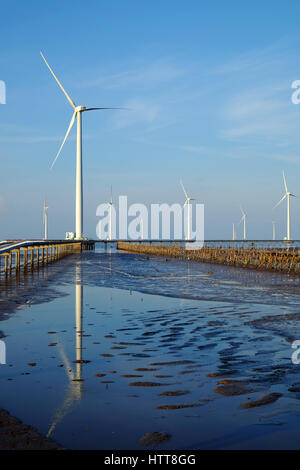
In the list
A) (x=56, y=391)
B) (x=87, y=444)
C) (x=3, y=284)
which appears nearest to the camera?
(x=87, y=444)

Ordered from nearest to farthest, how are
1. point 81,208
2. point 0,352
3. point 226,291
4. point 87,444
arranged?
point 87,444 < point 0,352 < point 226,291 < point 81,208

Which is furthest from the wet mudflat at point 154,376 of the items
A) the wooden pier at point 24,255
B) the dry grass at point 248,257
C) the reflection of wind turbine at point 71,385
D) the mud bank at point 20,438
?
the dry grass at point 248,257

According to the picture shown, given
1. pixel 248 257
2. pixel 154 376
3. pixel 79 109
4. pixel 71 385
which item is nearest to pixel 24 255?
pixel 248 257

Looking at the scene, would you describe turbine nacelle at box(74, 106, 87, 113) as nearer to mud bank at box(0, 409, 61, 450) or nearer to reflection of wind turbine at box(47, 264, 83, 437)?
reflection of wind turbine at box(47, 264, 83, 437)

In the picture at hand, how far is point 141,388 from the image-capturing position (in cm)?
684

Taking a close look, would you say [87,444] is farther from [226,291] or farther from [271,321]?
[226,291]

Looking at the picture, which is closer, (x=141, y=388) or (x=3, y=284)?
(x=141, y=388)

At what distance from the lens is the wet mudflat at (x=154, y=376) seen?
5.16 metres

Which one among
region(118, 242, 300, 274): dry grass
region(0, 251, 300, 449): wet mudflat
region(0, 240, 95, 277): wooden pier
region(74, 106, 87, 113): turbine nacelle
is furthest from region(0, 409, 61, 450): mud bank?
region(74, 106, 87, 113): turbine nacelle

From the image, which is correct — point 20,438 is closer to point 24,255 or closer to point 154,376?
point 154,376

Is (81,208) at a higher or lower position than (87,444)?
higher

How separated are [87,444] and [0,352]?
4833mm

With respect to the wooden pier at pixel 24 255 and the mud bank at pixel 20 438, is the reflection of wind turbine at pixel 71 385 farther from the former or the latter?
the wooden pier at pixel 24 255
